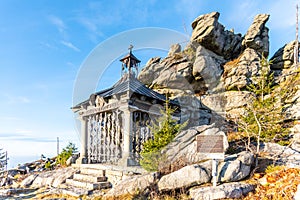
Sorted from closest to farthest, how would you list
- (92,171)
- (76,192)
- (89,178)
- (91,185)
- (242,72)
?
(76,192), (91,185), (89,178), (92,171), (242,72)

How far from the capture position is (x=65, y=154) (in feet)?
40.0

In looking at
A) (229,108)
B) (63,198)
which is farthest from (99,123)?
(229,108)

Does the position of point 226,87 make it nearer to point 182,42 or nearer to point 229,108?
point 229,108

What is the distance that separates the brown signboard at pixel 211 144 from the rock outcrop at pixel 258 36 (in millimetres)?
19541

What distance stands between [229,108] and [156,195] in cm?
1411

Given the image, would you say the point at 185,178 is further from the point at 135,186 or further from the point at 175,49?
the point at 175,49

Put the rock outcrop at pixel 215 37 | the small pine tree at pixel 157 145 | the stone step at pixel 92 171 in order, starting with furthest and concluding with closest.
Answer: the rock outcrop at pixel 215 37, the stone step at pixel 92 171, the small pine tree at pixel 157 145

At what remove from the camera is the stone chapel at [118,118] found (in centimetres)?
854

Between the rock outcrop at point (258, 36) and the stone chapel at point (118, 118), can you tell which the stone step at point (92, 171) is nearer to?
the stone chapel at point (118, 118)

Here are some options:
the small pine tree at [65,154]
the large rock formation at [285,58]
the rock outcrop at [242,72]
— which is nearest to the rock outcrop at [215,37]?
the rock outcrop at [242,72]

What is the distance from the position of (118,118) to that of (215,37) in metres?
16.4

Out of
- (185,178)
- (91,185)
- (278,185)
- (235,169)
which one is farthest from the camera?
(91,185)

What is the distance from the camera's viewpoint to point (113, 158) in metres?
9.46

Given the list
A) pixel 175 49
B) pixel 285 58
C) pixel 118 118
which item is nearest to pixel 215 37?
pixel 175 49
